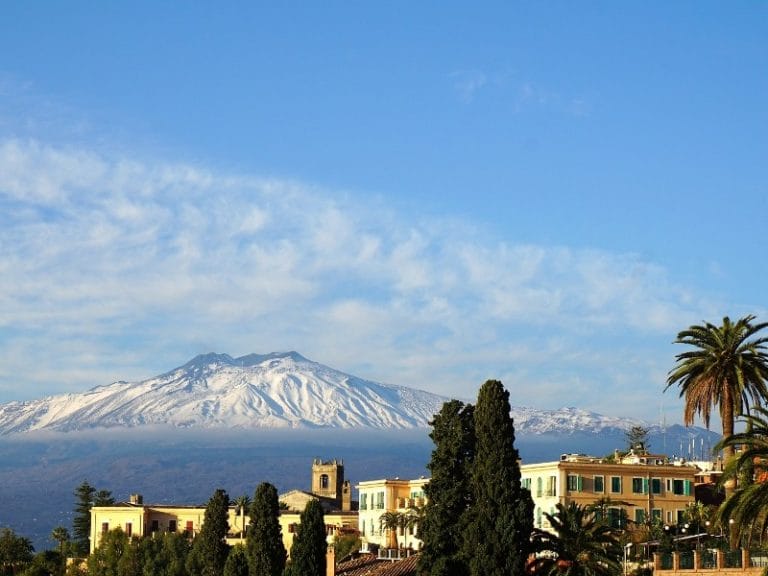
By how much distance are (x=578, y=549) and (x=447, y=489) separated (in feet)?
33.3

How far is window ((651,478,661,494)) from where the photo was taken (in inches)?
4070

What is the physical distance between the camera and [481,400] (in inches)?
2913

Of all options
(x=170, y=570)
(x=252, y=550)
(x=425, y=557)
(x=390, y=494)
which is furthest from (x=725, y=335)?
(x=170, y=570)

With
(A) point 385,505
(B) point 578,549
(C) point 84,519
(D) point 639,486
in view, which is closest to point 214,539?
(A) point 385,505

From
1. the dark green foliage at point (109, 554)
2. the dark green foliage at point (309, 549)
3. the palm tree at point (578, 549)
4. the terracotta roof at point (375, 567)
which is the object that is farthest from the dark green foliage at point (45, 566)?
the palm tree at point (578, 549)

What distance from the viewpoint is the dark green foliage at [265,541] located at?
96.8 m

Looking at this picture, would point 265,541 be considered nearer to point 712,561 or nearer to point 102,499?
point 712,561

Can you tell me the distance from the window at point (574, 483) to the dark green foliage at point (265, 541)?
2103cm

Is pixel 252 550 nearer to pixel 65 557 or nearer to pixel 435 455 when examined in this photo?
pixel 435 455

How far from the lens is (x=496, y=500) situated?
73312 millimetres

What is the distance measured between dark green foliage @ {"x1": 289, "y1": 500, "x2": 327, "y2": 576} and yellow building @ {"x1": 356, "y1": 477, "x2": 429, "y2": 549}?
96.1 feet

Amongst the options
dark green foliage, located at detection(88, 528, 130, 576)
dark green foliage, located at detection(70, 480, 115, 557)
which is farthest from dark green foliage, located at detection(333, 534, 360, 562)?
dark green foliage, located at detection(70, 480, 115, 557)

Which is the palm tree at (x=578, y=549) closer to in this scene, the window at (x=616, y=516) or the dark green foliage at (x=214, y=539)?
the window at (x=616, y=516)

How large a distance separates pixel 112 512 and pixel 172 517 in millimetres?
6690
